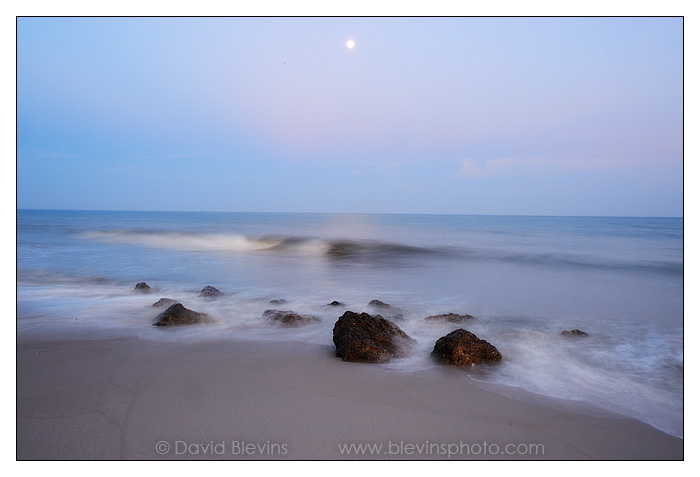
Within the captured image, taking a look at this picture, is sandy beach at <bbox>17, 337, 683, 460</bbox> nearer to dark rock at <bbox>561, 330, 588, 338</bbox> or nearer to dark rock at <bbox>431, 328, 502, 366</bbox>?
dark rock at <bbox>431, 328, 502, 366</bbox>

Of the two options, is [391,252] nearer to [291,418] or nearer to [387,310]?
[387,310]

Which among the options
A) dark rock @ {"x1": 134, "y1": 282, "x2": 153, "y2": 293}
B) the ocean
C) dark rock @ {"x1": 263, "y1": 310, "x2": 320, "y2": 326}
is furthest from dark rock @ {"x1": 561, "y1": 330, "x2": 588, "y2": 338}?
dark rock @ {"x1": 134, "y1": 282, "x2": 153, "y2": 293}

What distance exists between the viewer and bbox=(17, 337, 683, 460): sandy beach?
2420 millimetres

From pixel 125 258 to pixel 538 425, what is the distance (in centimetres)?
1228

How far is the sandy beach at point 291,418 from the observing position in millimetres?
2420

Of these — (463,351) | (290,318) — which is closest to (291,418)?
(463,351)

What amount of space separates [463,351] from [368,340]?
0.90 metres

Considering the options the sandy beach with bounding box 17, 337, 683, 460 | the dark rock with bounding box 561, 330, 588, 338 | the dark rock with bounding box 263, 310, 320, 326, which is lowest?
the sandy beach with bounding box 17, 337, 683, 460

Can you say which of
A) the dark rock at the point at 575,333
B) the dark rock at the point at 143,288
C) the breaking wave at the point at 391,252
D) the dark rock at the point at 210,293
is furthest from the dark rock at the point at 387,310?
the breaking wave at the point at 391,252

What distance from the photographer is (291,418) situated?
2.65 meters

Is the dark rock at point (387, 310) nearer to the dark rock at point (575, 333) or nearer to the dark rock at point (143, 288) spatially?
the dark rock at point (575, 333)

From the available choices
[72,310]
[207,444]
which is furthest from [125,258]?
[207,444]

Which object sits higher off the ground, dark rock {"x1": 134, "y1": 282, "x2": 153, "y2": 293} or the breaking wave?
the breaking wave

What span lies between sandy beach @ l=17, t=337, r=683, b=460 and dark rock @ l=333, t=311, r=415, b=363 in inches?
6.6
